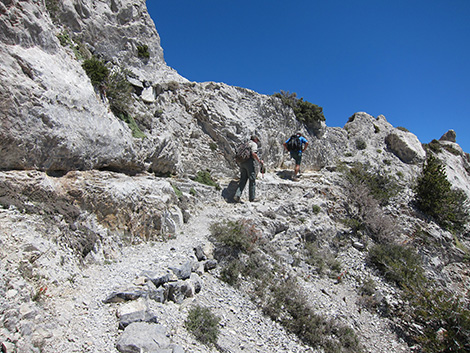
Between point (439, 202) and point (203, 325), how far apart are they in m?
18.3

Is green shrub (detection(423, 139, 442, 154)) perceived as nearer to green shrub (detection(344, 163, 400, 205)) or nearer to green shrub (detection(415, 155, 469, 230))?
green shrub (detection(415, 155, 469, 230))

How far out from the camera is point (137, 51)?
537 inches

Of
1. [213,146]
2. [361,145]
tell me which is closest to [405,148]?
[361,145]

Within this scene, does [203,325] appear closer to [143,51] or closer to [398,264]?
[398,264]

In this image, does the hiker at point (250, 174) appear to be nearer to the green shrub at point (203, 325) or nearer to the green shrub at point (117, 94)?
the green shrub at point (117, 94)

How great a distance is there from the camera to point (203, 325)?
4770 mm

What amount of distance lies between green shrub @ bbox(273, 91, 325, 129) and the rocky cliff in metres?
4.30

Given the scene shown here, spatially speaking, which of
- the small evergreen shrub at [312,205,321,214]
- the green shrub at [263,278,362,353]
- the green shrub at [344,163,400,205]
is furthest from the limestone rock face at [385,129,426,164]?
the green shrub at [263,278,362,353]

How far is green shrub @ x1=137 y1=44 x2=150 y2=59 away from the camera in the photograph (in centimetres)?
1377

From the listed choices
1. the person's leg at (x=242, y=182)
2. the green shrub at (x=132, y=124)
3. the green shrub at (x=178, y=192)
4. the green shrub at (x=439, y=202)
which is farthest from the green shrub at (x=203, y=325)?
the green shrub at (x=439, y=202)

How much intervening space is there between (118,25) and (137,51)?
1.35 metres

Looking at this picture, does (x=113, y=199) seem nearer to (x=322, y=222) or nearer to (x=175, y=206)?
(x=175, y=206)

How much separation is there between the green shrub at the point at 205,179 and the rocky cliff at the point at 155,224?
11 cm

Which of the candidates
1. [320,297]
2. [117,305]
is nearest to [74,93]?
[117,305]
